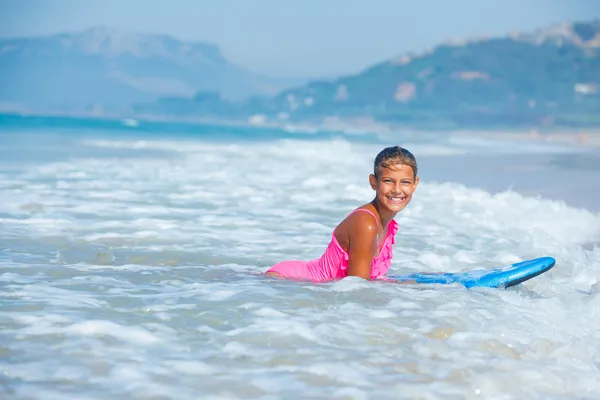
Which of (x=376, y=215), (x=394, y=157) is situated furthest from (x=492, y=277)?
(x=394, y=157)

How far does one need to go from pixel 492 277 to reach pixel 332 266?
42.6 inches

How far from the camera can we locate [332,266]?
5.15 meters

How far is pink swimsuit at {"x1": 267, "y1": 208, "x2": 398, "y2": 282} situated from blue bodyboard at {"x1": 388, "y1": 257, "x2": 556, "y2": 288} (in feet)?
0.57

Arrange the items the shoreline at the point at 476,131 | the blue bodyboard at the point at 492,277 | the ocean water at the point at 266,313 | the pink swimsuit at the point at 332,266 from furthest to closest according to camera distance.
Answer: the shoreline at the point at 476,131
the blue bodyboard at the point at 492,277
the pink swimsuit at the point at 332,266
the ocean water at the point at 266,313

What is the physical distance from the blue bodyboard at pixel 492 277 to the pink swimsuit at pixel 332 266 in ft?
0.57

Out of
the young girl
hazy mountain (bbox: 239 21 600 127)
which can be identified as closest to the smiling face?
the young girl

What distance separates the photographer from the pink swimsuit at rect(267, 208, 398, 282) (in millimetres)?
5102

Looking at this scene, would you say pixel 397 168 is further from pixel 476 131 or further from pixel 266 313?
pixel 476 131

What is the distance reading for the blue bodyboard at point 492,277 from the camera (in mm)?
5285

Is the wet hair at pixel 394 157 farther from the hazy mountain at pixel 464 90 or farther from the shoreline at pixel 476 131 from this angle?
the hazy mountain at pixel 464 90

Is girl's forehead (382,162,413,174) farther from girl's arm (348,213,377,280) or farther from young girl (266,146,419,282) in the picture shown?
girl's arm (348,213,377,280)

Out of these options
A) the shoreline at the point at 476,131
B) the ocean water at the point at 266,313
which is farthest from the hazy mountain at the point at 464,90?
the ocean water at the point at 266,313

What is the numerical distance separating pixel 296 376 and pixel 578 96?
130m

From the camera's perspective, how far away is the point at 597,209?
1052 cm
